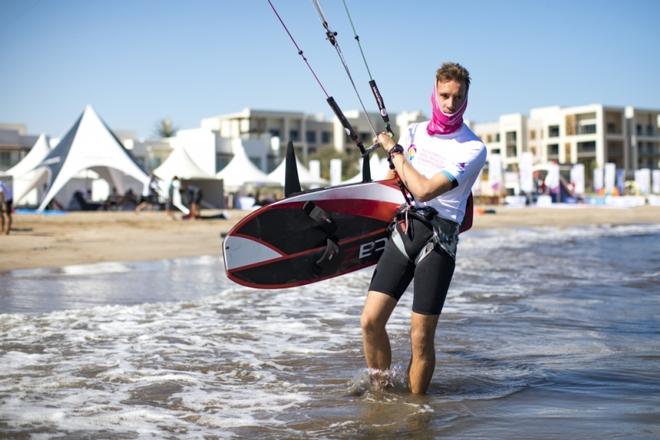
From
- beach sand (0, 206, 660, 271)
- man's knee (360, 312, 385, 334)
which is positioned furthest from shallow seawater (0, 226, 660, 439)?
beach sand (0, 206, 660, 271)

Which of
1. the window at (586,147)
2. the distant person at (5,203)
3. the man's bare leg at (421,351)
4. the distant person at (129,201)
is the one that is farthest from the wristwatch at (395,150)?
the window at (586,147)

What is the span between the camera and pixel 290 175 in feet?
15.0

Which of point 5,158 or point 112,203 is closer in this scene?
point 112,203

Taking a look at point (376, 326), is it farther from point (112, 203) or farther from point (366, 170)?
point (112, 203)

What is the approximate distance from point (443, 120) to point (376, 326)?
3.55 ft

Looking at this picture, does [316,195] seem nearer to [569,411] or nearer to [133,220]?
[569,411]

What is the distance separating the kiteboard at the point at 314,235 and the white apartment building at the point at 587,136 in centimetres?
9230

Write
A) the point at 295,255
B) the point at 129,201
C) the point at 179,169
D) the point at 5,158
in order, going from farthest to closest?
the point at 5,158 < the point at 179,169 < the point at 129,201 < the point at 295,255

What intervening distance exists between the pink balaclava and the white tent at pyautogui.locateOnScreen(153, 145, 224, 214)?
100 feet

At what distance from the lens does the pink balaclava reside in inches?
155

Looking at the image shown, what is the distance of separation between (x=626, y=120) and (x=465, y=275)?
93354 mm

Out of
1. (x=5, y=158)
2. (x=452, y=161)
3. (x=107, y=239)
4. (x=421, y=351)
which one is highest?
(x=5, y=158)

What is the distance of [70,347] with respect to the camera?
5.72 m

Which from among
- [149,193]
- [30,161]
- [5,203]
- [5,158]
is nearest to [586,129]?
[5,158]
